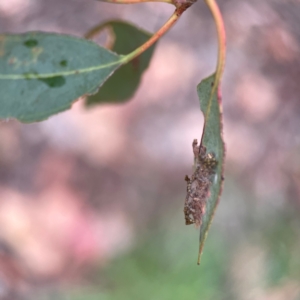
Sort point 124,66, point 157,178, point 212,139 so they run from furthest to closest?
point 157,178 → point 124,66 → point 212,139

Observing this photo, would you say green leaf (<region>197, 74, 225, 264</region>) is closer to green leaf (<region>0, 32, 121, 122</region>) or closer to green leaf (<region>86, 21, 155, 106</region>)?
green leaf (<region>0, 32, 121, 122</region>)

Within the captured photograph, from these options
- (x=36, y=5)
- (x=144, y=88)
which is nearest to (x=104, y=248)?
(x=144, y=88)

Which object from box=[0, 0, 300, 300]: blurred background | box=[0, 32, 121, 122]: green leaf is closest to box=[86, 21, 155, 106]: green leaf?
box=[0, 32, 121, 122]: green leaf

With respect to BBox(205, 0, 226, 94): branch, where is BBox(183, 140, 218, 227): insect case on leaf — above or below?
below

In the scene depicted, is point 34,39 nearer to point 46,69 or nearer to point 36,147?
point 46,69

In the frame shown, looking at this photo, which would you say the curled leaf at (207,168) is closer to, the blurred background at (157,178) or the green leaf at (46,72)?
the green leaf at (46,72)

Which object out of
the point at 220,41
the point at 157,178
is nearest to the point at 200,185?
the point at 220,41

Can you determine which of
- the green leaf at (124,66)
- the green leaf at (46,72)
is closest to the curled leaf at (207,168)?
the green leaf at (46,72)

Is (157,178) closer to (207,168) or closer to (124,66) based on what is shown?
(124,66)
